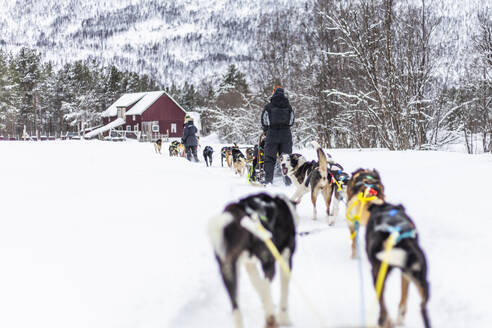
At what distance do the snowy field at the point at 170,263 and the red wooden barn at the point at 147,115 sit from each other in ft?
138

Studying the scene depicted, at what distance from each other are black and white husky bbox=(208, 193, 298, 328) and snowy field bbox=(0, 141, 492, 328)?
41cm

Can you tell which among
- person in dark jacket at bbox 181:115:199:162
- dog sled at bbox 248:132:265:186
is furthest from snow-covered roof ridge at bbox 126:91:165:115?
dog sled at bbox 248:132:265:186

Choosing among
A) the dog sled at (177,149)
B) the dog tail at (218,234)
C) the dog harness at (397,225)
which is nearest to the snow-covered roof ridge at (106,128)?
the dog sled at (177,149)

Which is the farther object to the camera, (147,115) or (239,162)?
(147,115)

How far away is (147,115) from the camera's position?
4741 centimetres

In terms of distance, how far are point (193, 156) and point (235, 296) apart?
14715mm

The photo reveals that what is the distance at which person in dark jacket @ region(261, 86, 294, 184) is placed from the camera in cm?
757

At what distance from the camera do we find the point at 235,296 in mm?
1935

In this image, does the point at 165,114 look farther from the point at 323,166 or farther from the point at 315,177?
the point at 323,166

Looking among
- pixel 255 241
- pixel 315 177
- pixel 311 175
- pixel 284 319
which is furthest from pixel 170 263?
pixel 311 175

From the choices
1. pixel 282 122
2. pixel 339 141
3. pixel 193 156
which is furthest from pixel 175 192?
Answer: pixel 339 141

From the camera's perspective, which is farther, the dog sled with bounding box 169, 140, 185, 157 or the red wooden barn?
the red wooden barn

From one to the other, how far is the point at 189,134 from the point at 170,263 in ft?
38.1

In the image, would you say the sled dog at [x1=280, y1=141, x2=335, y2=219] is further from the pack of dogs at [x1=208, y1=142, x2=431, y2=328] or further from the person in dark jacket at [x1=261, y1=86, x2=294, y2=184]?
the pack of dogs at [x1=208, y1=142, x2=431, y2=328]
